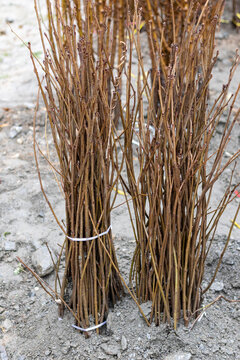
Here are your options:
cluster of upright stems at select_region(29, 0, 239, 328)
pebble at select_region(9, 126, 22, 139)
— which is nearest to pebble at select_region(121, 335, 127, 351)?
cluster of upright stems at select_region(29, 0, 239, 328)

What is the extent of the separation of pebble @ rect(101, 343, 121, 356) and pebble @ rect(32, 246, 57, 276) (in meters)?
0.47

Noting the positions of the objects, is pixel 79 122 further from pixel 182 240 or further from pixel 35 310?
pixel 35 310

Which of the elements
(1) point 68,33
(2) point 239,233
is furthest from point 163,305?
(1) point 68,33

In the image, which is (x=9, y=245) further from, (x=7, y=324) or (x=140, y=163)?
(x=140, y=163)

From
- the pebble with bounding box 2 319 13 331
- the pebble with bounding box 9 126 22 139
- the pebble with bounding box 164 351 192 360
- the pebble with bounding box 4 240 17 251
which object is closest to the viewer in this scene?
the pebble with bounding box 164 351 192 360

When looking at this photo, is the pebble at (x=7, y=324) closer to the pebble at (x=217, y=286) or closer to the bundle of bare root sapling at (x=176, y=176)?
the bundle of bare root sapling at (x=176, y=176)

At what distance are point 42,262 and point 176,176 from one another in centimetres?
86

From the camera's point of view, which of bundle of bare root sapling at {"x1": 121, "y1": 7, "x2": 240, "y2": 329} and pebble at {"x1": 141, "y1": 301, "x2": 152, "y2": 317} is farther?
pebble at {"x1": 141, "y1": 301, "x2": 152, "y2": 317}

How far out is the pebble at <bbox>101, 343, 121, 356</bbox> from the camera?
1522 millimetres

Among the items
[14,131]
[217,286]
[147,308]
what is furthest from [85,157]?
[14,131]

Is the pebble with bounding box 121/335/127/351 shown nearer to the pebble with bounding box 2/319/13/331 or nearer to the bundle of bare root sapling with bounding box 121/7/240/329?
the bundle of bare root sapling with bounding box 121/7/240/329

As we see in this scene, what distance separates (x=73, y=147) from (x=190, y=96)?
37 centimetres

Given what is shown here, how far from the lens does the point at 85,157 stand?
136cm

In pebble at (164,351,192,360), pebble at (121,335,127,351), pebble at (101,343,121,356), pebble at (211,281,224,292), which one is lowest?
pebble at (211,281,224,292)
